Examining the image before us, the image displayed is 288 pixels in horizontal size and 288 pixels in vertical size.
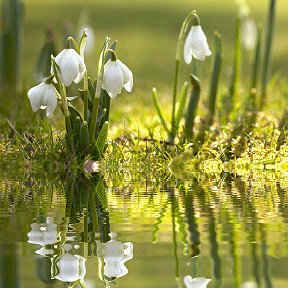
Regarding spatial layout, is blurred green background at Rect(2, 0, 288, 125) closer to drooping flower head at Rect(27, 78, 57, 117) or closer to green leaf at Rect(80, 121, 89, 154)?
green leaf at Rect(80, 121, 89, 154)

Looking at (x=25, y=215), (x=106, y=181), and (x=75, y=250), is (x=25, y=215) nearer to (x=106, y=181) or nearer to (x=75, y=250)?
(x=75, y=250)

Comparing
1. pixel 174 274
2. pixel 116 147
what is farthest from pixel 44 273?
pixel 116 147

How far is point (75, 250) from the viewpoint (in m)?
2.91

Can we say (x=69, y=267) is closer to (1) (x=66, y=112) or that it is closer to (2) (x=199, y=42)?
(1) (x=66, y=112)

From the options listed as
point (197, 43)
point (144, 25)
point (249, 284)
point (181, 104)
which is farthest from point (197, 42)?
point (144, 25)

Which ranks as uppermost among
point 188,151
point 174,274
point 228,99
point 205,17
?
point 205,17

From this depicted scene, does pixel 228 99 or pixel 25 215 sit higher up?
pixel 228 99

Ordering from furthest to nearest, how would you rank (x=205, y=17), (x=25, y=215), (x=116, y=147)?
(x=205, y=17), (x=116, y=147), (x=25, y=215)

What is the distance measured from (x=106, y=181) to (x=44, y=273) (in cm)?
238

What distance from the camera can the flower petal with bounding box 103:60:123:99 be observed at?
15.6 ft

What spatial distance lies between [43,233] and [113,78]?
1.64 meters

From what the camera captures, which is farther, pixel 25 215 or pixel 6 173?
pixel 6 173

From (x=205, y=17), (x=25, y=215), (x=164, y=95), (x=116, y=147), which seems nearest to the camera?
(x=25, y=215)

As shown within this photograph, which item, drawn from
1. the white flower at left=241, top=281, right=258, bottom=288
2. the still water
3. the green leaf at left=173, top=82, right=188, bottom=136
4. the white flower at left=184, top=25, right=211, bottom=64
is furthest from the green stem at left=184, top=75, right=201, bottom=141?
the white flower at left=241, top=281, right=258, bottom=288
